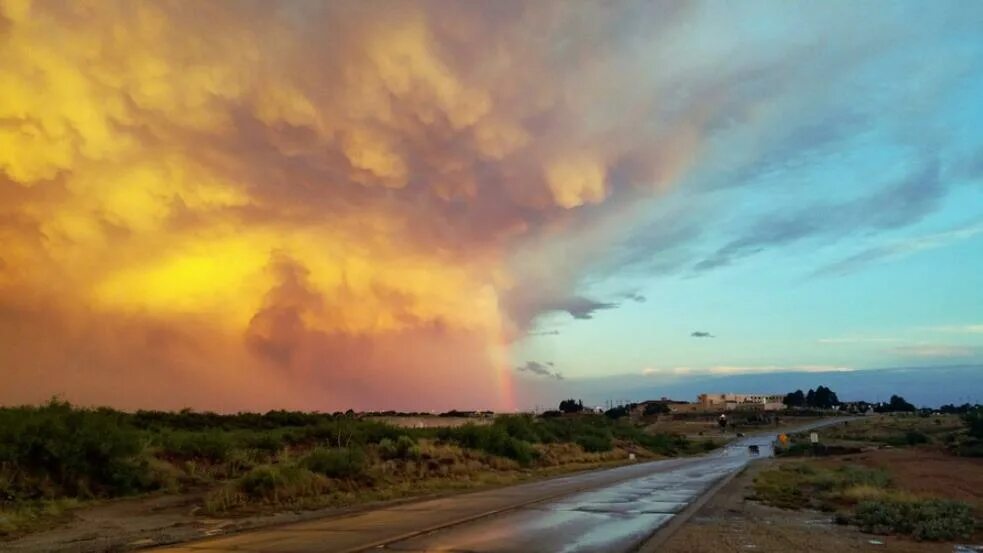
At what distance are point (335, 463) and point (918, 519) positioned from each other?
63.0 feet

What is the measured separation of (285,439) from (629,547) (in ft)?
106

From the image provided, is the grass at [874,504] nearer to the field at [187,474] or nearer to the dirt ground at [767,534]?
the dirt ground at [767,534]

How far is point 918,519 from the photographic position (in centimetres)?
1822

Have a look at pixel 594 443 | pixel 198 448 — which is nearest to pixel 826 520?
pixel 198 448

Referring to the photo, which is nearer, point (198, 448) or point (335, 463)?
point (335, 463)

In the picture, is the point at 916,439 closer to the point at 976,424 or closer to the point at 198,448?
the point at 976,424

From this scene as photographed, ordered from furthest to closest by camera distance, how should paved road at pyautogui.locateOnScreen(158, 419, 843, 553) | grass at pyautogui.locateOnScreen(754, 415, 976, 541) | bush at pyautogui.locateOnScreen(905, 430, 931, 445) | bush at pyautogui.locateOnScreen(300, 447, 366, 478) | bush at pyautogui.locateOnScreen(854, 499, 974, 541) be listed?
1. bush at pyautogui.locateOnScreen(905, 430, 931, 445)
2. bush at pyautogui.locateOnScreen(300, 447, 366, 478)
3. grass at pyautogui.locateOnScreen(754, 415, 976, 541)
4. bush at pyautogui.locateOnScreen(854, 499, 974, 541)
5. paved road at pyautogui.locateOnScreen(158, 419, 843, 553)

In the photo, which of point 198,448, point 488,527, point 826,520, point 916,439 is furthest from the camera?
point 916,439

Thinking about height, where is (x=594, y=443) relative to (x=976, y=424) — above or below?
above

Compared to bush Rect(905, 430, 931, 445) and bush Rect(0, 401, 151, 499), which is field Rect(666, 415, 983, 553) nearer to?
bush Rect(0, 401, 151, 499)

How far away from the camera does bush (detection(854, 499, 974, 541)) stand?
1656cm

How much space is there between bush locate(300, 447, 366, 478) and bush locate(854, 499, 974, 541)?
17633mm

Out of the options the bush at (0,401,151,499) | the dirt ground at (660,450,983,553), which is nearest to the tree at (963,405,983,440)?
the dirt ground at (660,450,983,553)

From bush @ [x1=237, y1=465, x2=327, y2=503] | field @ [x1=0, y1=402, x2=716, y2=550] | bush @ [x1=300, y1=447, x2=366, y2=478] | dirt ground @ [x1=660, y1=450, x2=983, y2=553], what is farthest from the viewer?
bush @ [x1=300, y1=447, x2=366, y2=478]
